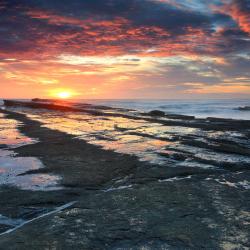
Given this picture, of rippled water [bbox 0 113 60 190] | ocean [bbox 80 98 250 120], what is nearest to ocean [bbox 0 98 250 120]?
ocean [bbox 80 98 250 120]

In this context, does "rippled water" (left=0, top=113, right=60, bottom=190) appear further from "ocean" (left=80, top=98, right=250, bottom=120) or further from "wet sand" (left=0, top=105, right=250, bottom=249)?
"ocean" (left=80, top=98, right=250, bottom=120)

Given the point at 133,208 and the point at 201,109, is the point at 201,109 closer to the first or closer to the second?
the point at 201,109

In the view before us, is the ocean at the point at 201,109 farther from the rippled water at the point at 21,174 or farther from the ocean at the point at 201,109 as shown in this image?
the rippled water at the point at 21,174

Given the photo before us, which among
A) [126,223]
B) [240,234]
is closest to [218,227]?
[240,234]

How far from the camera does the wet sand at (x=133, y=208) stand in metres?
3.91

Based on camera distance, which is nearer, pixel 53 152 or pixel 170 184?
pixel 170 184

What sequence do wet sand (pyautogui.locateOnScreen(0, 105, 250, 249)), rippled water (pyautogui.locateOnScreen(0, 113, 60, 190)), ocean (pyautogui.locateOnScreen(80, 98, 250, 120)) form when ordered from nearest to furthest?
wet sand (pyautogui.locateOnScreen(0, 105, 250, 249))
rippled water (pyautogui.locateOnScreen(0, 113, 60, 190))
ocean (pyautogui.locateOnScreen(80, 98, 250, 120))

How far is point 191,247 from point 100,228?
1126 mm

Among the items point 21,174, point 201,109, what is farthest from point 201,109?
point 21,174

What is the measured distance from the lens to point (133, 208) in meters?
4.94

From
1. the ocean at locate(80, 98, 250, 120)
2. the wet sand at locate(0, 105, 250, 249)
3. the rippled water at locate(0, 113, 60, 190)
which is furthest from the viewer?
the ocean at locate(80, 98, 250, 120)

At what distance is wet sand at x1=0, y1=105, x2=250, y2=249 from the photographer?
3.91 meters

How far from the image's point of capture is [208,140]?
1245 centimetres

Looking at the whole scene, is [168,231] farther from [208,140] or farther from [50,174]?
[208,140]
